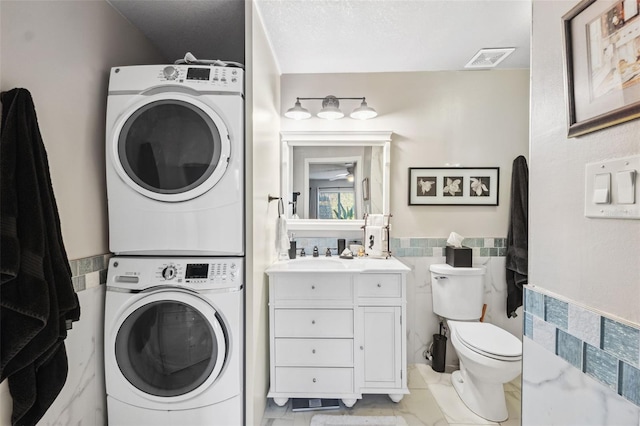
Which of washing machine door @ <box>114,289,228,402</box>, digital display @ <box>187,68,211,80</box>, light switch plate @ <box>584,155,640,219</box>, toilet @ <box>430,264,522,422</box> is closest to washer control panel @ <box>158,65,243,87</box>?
digital display @ <box>187,68,211,80</box>

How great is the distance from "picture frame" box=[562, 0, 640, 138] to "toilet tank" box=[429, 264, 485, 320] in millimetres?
1505

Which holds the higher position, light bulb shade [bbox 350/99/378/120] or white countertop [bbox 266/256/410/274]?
light bulb shade [bbox 350/99/378/120]

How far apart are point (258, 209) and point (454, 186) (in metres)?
1.66

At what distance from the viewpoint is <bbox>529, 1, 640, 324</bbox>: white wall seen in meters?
0.73

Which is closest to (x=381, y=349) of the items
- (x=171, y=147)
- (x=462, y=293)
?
(x=462, y=293)

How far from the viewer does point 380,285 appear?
1852mm

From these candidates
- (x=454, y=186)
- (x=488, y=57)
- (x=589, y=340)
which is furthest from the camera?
(x=454, y=186)

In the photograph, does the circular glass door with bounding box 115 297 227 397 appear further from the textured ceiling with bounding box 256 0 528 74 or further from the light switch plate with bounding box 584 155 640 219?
the textured ceiling with bounding box 256 0 528 74

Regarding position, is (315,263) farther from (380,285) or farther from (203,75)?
(203,75)

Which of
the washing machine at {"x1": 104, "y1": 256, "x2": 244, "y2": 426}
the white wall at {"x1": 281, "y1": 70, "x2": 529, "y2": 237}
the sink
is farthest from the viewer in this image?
the white wall at {"x1": 281, "y1": 70, "x2": 529, "y2": 237}

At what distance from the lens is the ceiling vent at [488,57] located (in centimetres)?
211

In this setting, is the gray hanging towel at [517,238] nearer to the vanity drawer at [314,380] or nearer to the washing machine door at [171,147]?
the vanity drawer at [314,380]

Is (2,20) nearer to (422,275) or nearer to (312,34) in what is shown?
(312,34)

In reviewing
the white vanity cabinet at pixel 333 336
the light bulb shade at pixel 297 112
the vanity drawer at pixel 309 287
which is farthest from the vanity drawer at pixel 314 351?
the light bulb shade at pixel 297 112
